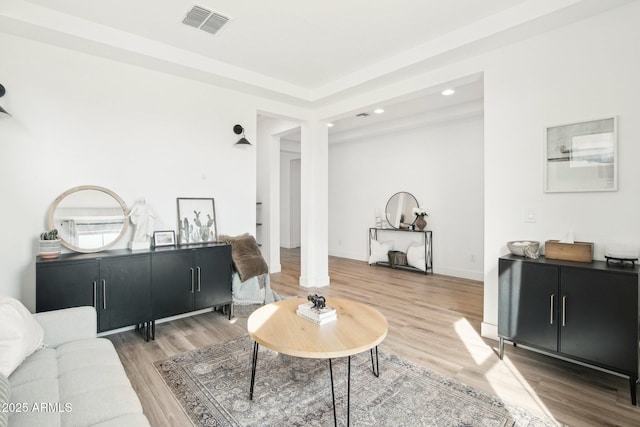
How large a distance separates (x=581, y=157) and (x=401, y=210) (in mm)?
3680

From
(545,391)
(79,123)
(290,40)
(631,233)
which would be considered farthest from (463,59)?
(79,123)

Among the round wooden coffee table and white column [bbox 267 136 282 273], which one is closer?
the round wooden coffee table

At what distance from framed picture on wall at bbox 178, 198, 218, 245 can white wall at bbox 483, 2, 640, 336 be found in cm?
292

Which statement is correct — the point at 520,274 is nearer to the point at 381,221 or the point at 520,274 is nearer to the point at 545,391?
the point at 545,391

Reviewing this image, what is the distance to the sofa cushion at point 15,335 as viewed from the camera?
1.48 metres

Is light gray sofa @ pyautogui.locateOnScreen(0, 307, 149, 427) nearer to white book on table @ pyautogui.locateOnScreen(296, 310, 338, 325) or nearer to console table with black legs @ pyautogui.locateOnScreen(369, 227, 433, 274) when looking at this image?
white book on table @ pyautogui.locateOnScreen(296, 310, 338, 325)

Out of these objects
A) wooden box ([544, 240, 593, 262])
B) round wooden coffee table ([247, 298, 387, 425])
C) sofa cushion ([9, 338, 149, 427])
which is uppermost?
wooden box ([544, 240, 593, 262])

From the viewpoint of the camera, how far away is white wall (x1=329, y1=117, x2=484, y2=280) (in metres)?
5.18

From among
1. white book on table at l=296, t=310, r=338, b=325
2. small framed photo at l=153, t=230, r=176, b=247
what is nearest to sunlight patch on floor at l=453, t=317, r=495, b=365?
white book on table at l=296, t=310, r=338, b=325

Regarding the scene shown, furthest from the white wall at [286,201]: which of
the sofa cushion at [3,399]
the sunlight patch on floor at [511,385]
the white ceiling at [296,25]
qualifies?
the sofa cushion at [3,399]

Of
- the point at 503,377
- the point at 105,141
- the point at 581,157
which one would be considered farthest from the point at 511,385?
the point at 105,141

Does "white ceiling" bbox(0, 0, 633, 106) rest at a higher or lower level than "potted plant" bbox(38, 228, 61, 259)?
higher

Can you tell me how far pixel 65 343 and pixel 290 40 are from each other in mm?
2932

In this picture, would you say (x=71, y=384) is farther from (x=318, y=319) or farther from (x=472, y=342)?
(x=472, y=342)
